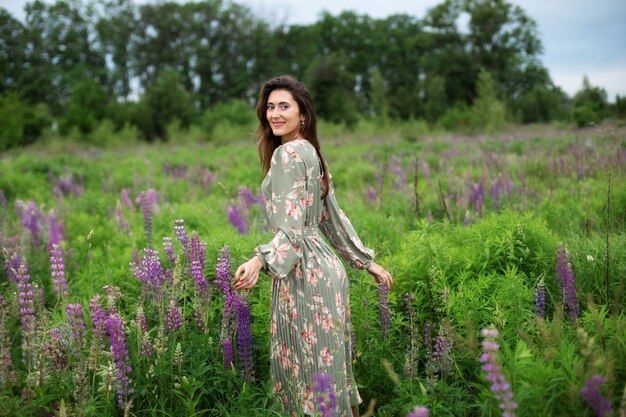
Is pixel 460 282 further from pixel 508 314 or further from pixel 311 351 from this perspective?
pixel 311 351

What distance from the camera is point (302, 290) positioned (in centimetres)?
255

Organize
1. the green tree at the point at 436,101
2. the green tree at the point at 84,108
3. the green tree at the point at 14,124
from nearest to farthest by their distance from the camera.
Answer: the green tree at the point at 14,124
the green tree at the point at 84,108
the green tree at the point at 436,101

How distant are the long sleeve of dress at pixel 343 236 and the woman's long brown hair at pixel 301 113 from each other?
0.16 m

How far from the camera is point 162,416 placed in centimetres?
275

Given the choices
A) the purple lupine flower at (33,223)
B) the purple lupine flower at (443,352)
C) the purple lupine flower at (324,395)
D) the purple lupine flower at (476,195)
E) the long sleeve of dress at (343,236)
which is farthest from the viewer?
the purple lupine flower at (476,195)

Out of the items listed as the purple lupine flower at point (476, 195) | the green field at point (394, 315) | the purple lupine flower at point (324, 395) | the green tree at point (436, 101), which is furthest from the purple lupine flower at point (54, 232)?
the green tree at point (436, 101)

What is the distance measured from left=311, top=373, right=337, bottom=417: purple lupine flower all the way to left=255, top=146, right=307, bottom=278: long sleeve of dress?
531 millimetres

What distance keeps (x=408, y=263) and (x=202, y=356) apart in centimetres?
172

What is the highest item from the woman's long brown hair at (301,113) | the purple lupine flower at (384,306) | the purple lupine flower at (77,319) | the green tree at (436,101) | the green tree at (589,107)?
the green tree at (436,101)

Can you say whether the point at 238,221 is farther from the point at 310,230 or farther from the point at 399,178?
the point at 399,178

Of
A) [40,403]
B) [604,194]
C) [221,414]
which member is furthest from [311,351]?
[604,194]

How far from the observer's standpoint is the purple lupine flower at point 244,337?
9.27 ft

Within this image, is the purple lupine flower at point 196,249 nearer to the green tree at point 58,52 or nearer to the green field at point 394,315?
the green field at point 394,315

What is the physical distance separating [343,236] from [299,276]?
1.68 feet
